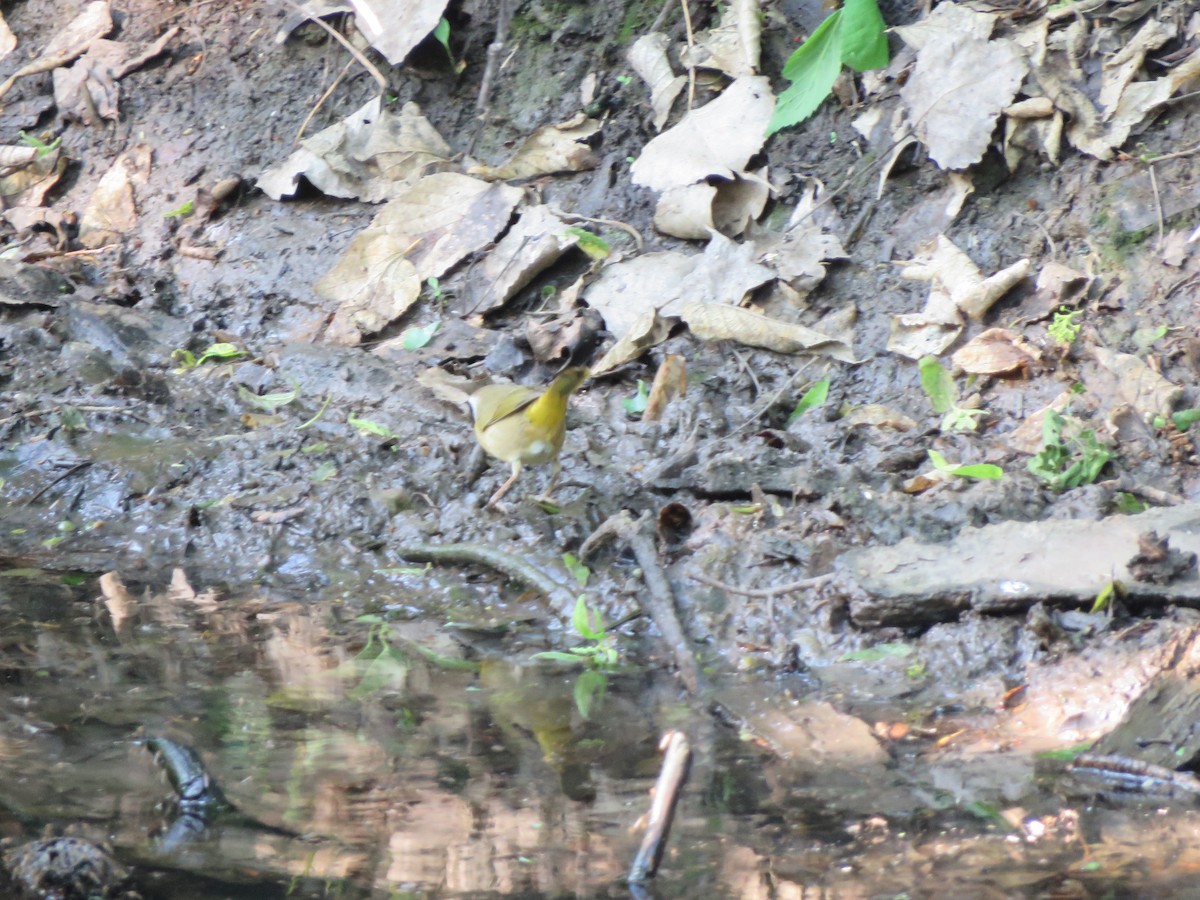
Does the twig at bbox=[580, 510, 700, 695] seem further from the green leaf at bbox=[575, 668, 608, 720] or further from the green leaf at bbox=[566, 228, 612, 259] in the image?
the green leaf at bbox=[566, 228, 612, 259]

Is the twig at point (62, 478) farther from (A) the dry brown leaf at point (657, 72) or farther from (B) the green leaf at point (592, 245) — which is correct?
(A) the dry brown leaf at point (657, 72)

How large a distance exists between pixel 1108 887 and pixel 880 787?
636 millimetres

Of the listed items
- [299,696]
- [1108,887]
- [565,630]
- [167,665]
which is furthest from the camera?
[565,630]

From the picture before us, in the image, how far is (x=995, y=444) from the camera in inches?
185

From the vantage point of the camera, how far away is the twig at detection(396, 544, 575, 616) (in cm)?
429

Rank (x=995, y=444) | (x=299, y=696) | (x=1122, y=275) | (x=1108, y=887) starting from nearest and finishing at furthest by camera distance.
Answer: (x=1108, y=887)
(x=299, y=696)
(x=995, y=444)
(x=1122, y=275)

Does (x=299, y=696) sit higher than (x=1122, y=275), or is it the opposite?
(x=1122, y=275)

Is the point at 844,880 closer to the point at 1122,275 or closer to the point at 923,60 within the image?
the point at 1122,275

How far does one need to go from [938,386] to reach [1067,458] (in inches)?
29.5

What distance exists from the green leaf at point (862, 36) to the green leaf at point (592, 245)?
5.30 feet

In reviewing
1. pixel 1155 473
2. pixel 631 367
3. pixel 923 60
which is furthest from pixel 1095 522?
pixel 923 60

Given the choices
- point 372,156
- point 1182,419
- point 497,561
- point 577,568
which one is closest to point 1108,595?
point 1182,419

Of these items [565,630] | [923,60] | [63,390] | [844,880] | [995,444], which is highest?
[923,60]

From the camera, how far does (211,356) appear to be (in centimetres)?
633
